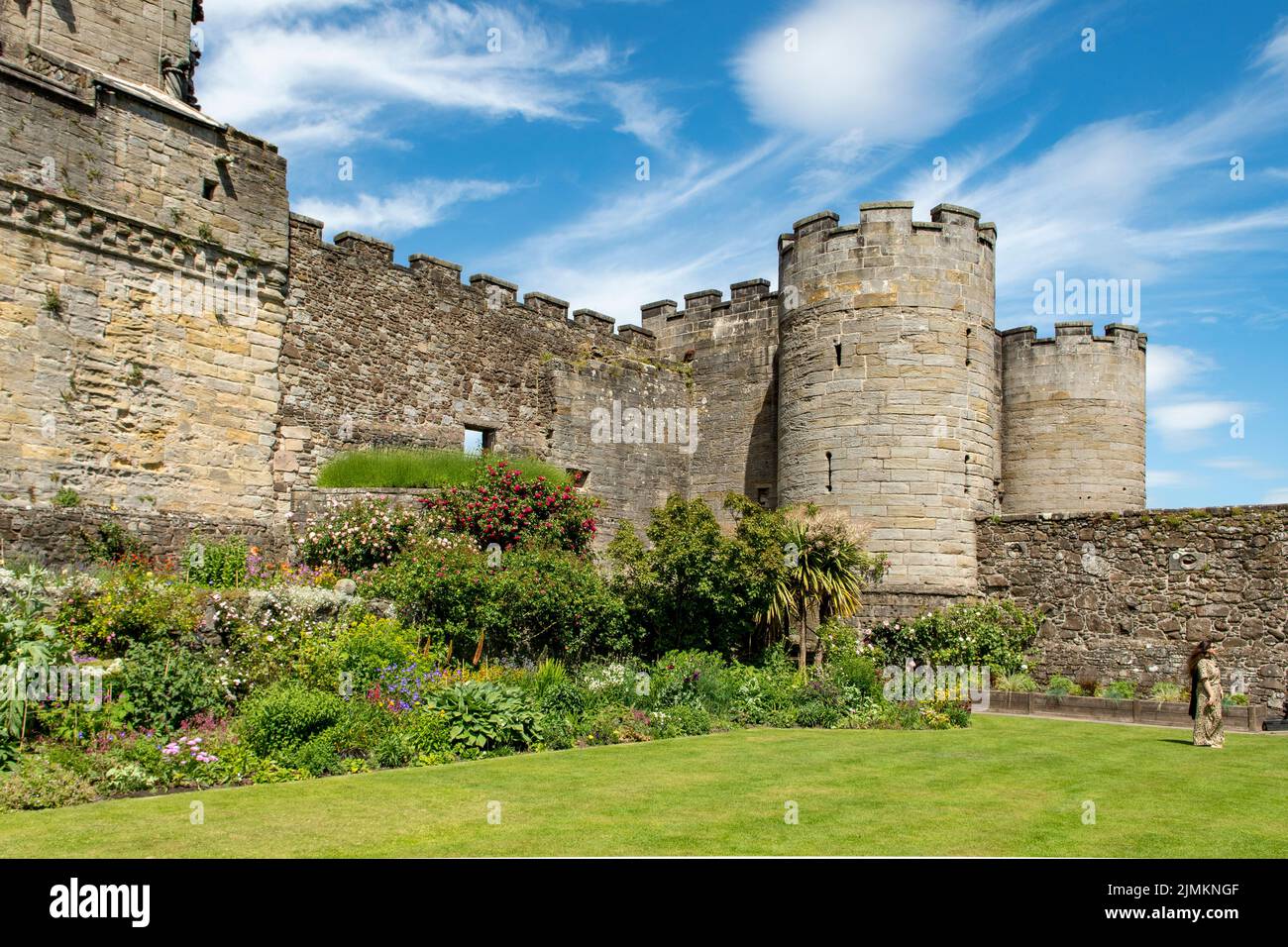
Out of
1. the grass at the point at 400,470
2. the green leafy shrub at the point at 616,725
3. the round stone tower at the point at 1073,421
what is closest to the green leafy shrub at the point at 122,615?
the green leafy shrub at the point at 616,725

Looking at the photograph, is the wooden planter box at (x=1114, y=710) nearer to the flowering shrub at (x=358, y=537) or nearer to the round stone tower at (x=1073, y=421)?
the round stone tower at (x=1073, y=421)

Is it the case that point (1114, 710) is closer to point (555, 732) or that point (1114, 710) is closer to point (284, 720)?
point (555, 732)

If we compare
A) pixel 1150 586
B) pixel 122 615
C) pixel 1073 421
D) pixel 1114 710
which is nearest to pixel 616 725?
pixel 122 615

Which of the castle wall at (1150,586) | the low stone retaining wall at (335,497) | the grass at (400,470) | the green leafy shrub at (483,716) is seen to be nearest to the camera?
the green leafy shrub at (483,716)

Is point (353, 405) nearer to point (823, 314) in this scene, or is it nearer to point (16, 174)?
point (16, 174)

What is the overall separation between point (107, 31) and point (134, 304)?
8.04 metres

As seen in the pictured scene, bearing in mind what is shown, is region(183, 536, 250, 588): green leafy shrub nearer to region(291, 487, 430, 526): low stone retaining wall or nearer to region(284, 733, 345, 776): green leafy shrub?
region(291, 487, 430, 526): low stone retaining wall

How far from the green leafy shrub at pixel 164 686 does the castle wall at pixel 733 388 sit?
48.5 ft

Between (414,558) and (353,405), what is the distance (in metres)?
4.85

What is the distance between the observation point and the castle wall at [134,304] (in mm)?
14531

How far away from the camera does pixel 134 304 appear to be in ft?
52.0

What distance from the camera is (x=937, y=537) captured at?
19312 millimetres

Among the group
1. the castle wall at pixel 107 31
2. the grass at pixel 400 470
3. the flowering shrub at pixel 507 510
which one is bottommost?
the flowering shrub at pixel 507 510
